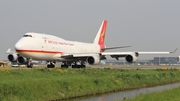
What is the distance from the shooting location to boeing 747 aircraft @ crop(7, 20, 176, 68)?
132 ft

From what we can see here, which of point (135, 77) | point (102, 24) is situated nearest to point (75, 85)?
point (135, 77)

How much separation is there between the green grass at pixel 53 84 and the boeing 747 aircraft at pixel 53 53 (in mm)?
9082

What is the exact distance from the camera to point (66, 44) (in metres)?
48.6

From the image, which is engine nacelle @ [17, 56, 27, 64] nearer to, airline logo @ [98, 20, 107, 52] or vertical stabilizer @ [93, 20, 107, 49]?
vertical stabilizer @ [93, 20, 107, 49]

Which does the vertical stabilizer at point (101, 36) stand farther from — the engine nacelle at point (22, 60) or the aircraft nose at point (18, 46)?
the aircraft nose at point (18, 46)

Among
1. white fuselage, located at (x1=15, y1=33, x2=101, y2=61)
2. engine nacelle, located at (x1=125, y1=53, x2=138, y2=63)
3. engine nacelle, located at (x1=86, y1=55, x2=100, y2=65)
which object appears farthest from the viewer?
engine nacelle, located at (x1=125, y1=53, x2=138, y2=63)

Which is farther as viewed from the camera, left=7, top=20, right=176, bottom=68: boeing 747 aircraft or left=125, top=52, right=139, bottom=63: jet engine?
left=125, top=52, right=139, bottom=63: jet engine

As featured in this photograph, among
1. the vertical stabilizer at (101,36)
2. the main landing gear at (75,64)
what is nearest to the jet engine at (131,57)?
the main landing gear at (75,64)

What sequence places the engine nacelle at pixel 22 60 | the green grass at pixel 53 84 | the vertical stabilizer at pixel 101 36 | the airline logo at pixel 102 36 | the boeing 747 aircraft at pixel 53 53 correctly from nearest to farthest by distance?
the green grass at pixel 53 84
the boeing 747 aircraft at pixel 53 53
the engine nacelle at pixel 22 60
the vertical stabilizer at pixel 101 36
the airline logo at pixel 102 36

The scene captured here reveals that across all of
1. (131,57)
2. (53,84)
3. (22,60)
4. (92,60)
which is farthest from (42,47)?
(53,84)

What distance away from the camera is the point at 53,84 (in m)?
24.2

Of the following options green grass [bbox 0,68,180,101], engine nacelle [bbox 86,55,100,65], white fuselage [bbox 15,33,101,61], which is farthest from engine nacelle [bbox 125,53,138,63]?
white fuselage [bbox 15,33,101,61]

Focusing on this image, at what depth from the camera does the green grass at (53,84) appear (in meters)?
20.7

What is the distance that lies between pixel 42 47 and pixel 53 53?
8.94 ft
